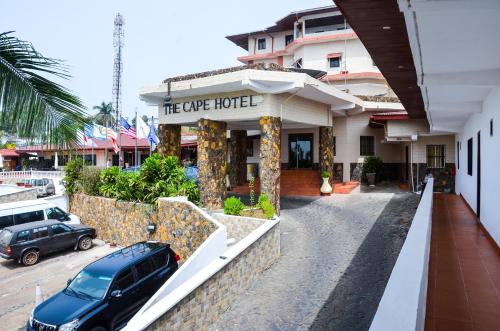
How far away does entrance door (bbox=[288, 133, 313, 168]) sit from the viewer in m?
26.6

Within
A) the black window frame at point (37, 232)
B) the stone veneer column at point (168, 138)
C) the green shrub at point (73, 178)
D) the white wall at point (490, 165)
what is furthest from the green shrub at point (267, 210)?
the green shrub at point (73, 178)

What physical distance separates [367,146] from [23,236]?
68.0 feet

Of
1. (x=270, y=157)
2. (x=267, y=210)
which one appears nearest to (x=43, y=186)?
(x=270, y=157)

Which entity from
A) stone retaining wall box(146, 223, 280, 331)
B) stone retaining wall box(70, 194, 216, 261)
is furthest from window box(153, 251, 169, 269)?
stone retaining wall box(146, 223, 280, 331)

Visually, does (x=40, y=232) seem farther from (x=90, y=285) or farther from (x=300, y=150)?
(x=300, y=150)

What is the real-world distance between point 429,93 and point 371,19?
489 centimetres

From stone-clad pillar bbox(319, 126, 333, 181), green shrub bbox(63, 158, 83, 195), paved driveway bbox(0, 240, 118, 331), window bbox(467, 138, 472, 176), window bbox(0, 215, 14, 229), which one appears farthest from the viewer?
green shrub bbox(63, 158, 83, 195)

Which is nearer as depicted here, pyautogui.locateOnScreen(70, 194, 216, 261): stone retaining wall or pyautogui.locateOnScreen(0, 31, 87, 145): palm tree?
pyautogui.locateOnScreen(0, 31, 87, 145): palm tree

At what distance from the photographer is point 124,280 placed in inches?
389

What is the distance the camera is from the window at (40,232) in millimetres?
16522

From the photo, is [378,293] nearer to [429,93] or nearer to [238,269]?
[238,269]

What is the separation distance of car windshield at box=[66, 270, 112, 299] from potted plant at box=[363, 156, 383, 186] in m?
18.3

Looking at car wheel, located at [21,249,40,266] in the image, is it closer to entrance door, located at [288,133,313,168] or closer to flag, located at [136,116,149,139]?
flag, located at [136,116,149,139]

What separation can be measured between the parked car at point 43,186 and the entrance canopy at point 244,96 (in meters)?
15.6
